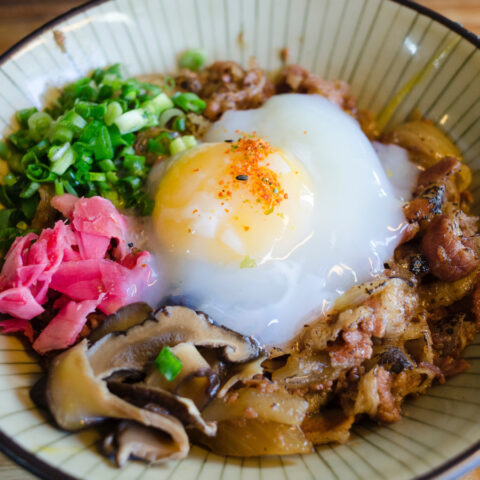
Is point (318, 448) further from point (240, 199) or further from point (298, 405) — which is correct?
point (240, 199)

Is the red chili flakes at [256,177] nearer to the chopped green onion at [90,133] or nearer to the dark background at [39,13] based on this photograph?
the chopped green onion at [90,133]

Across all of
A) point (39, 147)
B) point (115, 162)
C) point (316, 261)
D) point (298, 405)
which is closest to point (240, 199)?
point (316, 261)

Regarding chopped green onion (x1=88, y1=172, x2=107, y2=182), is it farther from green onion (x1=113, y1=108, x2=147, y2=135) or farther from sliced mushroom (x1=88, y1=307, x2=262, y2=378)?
sliced mushroom (x1=88, y1=307, x2=262, y2=378)

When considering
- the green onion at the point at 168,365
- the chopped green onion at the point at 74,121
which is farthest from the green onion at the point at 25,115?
the green onion at the point at 168,365

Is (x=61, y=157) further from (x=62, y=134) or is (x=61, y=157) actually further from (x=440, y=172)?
(x=440, y=172)

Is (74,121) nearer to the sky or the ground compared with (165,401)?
nearer to the sky

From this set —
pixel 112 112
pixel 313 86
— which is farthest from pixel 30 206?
pixel 313 86
